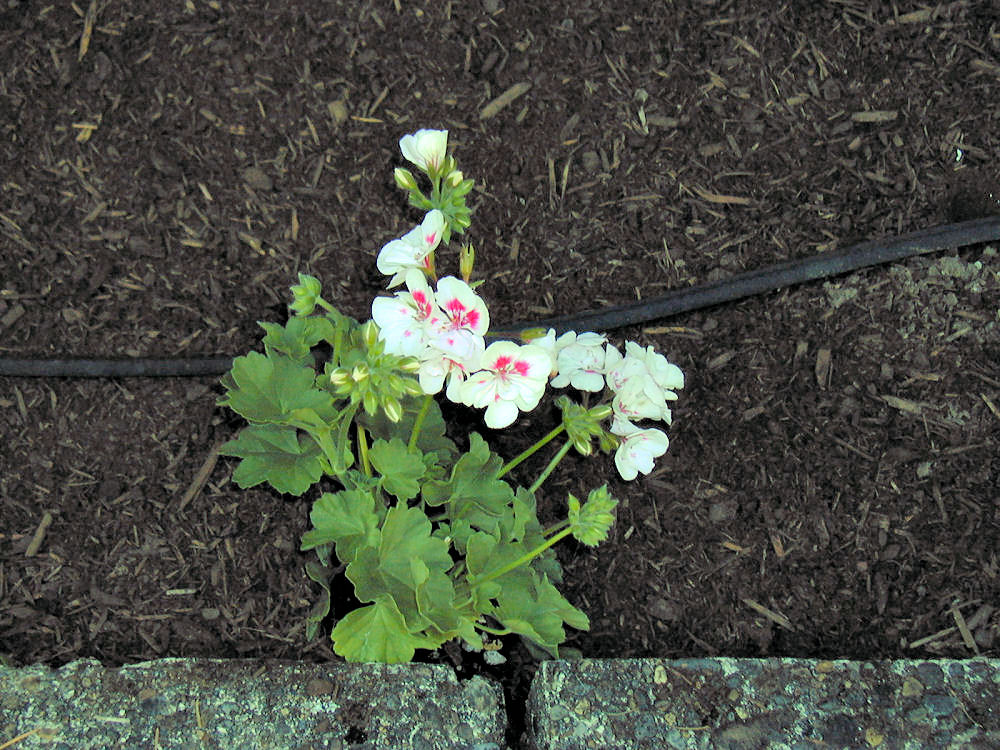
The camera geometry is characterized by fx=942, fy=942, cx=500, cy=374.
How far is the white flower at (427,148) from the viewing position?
4.88ft

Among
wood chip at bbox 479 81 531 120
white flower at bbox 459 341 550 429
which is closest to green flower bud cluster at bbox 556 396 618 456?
white flower at bbox 459 341 550 429

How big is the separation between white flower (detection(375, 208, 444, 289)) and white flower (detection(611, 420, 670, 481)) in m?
0.48

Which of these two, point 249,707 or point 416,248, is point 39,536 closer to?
point 249,707

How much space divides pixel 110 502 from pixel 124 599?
0.21 meters

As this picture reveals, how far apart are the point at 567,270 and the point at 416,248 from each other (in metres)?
0.77

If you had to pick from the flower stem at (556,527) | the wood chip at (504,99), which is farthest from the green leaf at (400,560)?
the wood chip at (504,99)

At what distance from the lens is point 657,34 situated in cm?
222

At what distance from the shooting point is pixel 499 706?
6.10ft

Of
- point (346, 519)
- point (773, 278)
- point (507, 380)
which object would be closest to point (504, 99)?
point (773, 278)

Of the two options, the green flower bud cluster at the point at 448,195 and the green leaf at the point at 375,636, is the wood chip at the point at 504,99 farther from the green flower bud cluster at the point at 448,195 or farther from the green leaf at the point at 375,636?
the green leaf at the point at 375,636

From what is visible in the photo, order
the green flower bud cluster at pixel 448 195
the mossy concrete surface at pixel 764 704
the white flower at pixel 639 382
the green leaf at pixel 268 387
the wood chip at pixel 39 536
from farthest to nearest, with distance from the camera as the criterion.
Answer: the wood chip at pixel 39 536 < the mossy concrete surface at pixel 764 704 < the green leaf at pixel 268 387 < the white flower at pixel 639 382 < the green flower bud cluster at pixel 448 195

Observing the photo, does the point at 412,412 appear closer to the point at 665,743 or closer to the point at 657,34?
the point at 665,743

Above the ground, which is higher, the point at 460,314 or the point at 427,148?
the point at 427,148

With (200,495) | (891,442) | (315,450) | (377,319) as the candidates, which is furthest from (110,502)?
(891,442)
